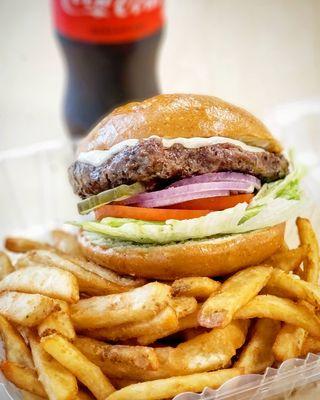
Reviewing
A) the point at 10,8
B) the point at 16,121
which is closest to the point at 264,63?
the point at 16,121

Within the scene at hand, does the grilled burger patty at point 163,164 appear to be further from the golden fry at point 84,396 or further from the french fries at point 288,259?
the golden fry at point 84,396

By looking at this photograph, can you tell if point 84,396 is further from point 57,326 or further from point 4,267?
point 4,267

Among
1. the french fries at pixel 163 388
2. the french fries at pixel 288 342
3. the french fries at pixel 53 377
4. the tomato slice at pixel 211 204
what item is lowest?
the french fries at pixel 288 342

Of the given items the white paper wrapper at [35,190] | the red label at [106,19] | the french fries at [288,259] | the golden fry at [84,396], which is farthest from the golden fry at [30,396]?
the red label at [106,19]

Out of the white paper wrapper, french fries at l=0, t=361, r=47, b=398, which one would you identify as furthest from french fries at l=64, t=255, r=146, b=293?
the white paper wrapper

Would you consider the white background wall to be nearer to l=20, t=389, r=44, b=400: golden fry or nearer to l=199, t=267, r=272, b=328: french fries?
l=199, t=267, r=272, b=328: french fries
